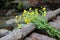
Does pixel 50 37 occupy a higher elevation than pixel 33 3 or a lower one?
higher

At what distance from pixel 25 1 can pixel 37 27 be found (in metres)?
5.60

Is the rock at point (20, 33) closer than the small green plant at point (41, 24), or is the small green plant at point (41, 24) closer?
the rock at point (20, 33)

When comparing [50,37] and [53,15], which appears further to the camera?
[53,15]

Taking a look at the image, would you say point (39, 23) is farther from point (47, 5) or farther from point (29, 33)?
point (47, 5)

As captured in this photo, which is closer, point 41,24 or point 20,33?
point 20,33

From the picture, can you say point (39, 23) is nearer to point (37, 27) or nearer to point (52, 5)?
point (37, 27)

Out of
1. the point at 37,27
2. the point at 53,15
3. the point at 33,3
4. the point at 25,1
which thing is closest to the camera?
the point at 37,27

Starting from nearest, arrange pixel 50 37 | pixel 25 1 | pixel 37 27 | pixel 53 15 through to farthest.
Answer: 1. pixel 50 37
2. pixel 37 27
3. pixel 53 15
4. pixel 25 1

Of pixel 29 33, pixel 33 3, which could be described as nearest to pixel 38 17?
pixel 29 33

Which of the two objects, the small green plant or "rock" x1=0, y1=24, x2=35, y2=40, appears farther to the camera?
the small green plant

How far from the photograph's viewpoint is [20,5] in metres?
8.91

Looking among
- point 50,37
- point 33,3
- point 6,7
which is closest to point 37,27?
point 50,37

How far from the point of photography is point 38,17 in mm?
4215

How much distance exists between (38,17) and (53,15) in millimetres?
1110
